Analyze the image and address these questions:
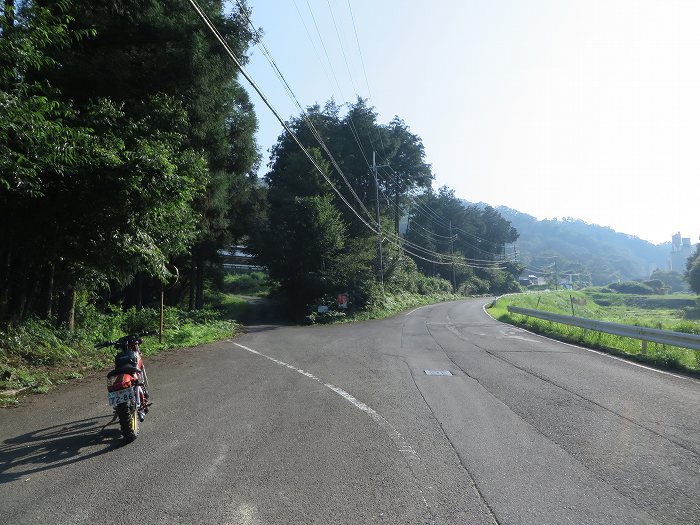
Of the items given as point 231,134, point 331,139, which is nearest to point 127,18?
point 231,134

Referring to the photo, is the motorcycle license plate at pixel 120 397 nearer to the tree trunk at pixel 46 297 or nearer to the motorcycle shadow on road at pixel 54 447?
the motorcycle shadow on road at pixel 54 447

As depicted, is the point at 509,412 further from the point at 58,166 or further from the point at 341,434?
the point at 58,166

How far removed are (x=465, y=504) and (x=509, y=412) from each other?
324 cm

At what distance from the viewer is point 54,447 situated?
543 centimetres

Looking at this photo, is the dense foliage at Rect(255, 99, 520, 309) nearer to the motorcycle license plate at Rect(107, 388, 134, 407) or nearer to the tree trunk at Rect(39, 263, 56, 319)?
the tree trunk at Rect(39, 263, 56, 319)

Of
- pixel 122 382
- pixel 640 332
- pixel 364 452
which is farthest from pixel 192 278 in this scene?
pixel 364 452

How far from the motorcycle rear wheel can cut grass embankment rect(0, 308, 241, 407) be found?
3.07m

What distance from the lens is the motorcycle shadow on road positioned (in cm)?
483

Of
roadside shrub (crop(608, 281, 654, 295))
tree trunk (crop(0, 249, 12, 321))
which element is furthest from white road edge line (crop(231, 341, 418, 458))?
roadside shrub (crop(608, 281, 654, 295))

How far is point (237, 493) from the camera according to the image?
4176 millimetres

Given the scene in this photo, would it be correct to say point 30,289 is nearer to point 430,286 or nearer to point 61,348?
point 61,348

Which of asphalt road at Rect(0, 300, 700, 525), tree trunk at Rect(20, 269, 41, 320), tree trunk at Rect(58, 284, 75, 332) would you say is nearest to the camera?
asphalt road at Rect(0, 300, 700, 525)

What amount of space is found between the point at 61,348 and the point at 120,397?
7067 mm

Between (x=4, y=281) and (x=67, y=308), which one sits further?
(x=67, y=308)
